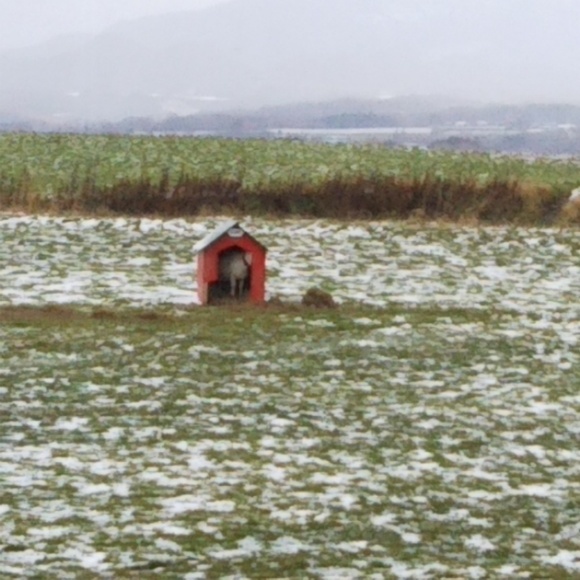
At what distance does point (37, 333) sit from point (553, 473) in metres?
8.29

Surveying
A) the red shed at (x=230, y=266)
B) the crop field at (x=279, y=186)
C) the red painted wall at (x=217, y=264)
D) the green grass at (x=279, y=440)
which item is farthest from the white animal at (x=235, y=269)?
the crop field at (x=279, y=186)

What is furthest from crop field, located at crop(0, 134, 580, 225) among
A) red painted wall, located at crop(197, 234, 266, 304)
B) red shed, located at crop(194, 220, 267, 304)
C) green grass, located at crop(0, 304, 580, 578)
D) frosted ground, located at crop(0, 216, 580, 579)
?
green grass, located at crop(0, 304, 580, 578)

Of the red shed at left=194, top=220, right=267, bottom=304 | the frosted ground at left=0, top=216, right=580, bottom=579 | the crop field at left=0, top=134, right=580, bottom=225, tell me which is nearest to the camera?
the frosted ground at left=0, top=216, right=580, bottom=579

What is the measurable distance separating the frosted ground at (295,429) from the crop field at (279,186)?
737 cm

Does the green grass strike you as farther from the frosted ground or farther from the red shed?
the red shed

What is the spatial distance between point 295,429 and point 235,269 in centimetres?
756

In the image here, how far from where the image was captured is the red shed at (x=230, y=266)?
21.4m

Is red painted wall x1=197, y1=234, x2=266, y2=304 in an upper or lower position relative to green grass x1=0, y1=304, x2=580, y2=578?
upper

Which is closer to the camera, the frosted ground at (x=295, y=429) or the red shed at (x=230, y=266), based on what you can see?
the frosted ground at (x=295, y=429)

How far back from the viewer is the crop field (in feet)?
109

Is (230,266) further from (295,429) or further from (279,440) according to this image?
(279,440)

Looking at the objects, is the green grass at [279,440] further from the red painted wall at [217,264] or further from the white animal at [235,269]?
the white animal at [235,269]

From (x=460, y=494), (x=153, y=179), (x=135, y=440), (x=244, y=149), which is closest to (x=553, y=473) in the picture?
(x=460, y=494)

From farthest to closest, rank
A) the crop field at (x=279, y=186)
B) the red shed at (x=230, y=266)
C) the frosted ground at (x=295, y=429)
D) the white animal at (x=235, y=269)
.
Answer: the crop field at (x=279, y=186) → the white animal at (x=235, y=269) → the red shed at (x=230, y=266) → the frosted ground at (x=295, y=429)
